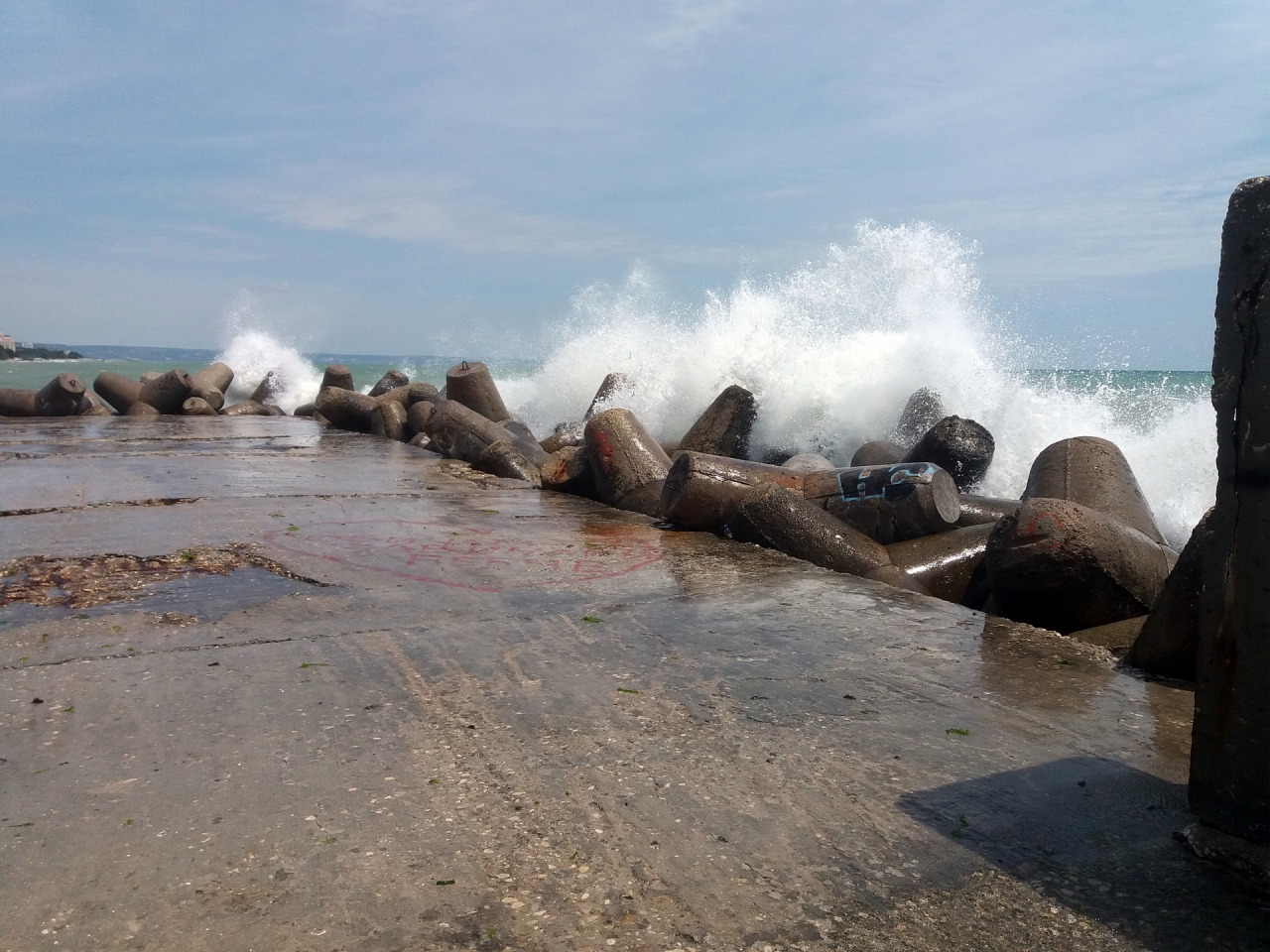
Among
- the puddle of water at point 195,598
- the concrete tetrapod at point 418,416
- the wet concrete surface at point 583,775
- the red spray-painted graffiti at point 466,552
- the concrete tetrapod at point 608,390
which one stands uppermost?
the concrete tetrapod at point 608,390

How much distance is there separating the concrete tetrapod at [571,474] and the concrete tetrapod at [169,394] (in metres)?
16.0

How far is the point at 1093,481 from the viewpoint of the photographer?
7.94m

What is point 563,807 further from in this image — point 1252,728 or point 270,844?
point 1252,728

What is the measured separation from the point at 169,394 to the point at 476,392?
9554 mm

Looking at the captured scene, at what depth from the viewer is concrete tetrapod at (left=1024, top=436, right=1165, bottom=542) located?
25.1 feet

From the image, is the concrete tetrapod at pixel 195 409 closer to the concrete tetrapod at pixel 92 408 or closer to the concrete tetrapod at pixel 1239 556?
the concrete tetrapod at pixel 92 408

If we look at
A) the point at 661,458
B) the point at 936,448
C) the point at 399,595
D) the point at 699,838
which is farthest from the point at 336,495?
the point at 699,838

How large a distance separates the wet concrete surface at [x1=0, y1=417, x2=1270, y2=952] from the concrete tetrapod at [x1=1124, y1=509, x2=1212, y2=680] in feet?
0.81

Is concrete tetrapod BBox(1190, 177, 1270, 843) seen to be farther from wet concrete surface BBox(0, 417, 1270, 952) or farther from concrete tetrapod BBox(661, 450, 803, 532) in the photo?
concrete tetrapod BBox(661, 450, 803, 532)

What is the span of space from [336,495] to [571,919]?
775 centimetres

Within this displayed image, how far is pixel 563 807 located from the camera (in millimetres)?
2967

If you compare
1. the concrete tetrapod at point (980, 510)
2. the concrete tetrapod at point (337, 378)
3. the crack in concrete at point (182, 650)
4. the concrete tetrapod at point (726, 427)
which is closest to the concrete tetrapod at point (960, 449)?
the concrete tetrapod at point (980, 510)

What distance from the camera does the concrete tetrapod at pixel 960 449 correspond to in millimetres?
10445

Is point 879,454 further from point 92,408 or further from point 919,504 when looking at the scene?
point 92,408
